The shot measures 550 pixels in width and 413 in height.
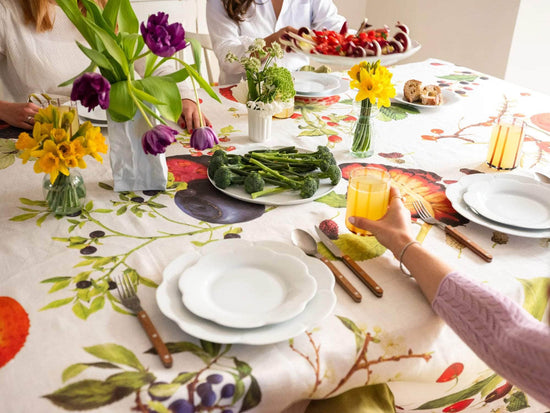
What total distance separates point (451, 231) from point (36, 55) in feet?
4.86

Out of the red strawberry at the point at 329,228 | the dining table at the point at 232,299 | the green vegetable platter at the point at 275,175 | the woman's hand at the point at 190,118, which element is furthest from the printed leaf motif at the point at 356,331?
the woman's hand at the point at 190,118

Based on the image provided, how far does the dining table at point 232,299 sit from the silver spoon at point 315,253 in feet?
0.04

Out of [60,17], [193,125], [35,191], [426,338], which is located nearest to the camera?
[426,338]

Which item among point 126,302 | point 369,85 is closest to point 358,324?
point 126,302

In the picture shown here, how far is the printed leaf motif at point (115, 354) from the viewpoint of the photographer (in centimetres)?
67

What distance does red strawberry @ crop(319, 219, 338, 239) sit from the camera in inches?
38.1

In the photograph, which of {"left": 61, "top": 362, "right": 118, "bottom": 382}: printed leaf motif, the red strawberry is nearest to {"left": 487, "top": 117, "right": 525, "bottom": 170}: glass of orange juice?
the red strawberry

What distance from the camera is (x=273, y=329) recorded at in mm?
709

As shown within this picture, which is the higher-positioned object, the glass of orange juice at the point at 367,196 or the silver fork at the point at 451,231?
the glass of orange juice at the point at 367,196

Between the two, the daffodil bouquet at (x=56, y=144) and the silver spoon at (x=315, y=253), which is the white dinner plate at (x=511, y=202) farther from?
the daffodil bouquet at (x=56, y=144)

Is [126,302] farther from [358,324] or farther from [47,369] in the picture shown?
[358,324]

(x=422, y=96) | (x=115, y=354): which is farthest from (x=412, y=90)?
(x=115, y=354)

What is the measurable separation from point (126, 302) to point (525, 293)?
2.06ft

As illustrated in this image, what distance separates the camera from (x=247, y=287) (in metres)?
0.80
